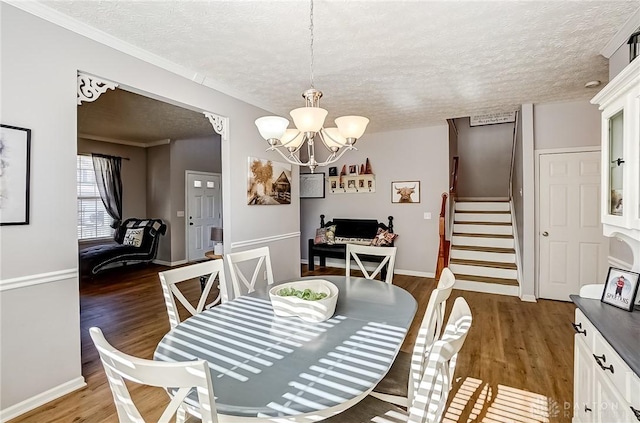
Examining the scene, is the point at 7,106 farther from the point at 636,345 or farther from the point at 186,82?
the point at 636,345

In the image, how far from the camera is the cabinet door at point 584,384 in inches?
57.4

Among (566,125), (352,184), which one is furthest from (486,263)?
(352,184)

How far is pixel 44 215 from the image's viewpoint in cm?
202

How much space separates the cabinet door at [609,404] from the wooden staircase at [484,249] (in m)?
3.24

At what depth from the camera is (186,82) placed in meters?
2.97

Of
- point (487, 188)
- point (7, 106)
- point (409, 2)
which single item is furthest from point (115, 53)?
point (487, 188)

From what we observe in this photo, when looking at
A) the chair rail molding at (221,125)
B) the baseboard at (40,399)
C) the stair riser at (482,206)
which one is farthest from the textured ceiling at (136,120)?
the stair riser at (482,206)

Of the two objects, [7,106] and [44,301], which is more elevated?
[7,106]

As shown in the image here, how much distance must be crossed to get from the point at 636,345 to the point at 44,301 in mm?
3172

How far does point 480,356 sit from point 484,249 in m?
2.76

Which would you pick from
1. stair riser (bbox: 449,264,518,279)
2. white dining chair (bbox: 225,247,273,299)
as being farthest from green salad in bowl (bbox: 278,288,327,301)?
stair riser (bbox: 449,264,518,279)

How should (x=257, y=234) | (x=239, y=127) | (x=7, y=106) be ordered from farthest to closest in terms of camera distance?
(x=257, y=234), (x=239, y=127), (x=7, y=106)

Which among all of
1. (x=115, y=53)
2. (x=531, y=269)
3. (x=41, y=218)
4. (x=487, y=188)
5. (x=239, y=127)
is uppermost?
(x=115, y=53)

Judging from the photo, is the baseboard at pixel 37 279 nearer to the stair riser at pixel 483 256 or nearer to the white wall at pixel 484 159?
the stair riser at pixel 483 256
